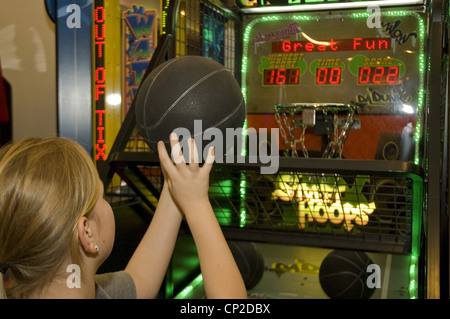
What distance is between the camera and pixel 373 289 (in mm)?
3188

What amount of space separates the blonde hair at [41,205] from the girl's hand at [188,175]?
0.72 feet

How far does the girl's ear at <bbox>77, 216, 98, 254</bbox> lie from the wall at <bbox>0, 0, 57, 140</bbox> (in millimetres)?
4315

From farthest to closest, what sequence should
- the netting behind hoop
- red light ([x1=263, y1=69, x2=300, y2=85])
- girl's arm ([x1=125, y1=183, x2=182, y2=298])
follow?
red light ([x1=263, y1=69, x2=300, y2=85]), the netting behind hoop, girl's arm ([x1=125, y1=183, x2=182, y2=298])

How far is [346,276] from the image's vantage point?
3219mm

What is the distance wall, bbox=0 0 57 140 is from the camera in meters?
5.32

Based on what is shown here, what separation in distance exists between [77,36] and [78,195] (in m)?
3.13

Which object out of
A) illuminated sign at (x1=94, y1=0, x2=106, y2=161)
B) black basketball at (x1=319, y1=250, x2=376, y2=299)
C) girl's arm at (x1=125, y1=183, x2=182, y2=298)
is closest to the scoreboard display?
black basketball at (x1=319, y1=250, x2=376, y2=299)

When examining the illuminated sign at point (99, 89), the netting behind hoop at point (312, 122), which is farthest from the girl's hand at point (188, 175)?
the illuminated sign at point (99, 89)

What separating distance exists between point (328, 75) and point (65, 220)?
2990 millimetres

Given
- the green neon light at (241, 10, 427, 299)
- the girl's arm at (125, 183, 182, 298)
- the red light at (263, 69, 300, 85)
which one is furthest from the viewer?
the red light at (263, 69, 300, 85)

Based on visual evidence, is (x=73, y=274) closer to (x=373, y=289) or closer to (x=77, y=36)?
(x=373, y=289)

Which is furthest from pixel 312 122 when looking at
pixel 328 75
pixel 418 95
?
pixel 418 95

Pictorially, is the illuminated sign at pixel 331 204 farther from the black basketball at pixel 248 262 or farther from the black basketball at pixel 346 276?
the black basketball at pixel 248 262

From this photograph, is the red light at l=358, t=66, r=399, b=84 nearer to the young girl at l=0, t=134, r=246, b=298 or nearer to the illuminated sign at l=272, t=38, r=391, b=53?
the illuminated sign at l=272, t=38, r=391, b=53
